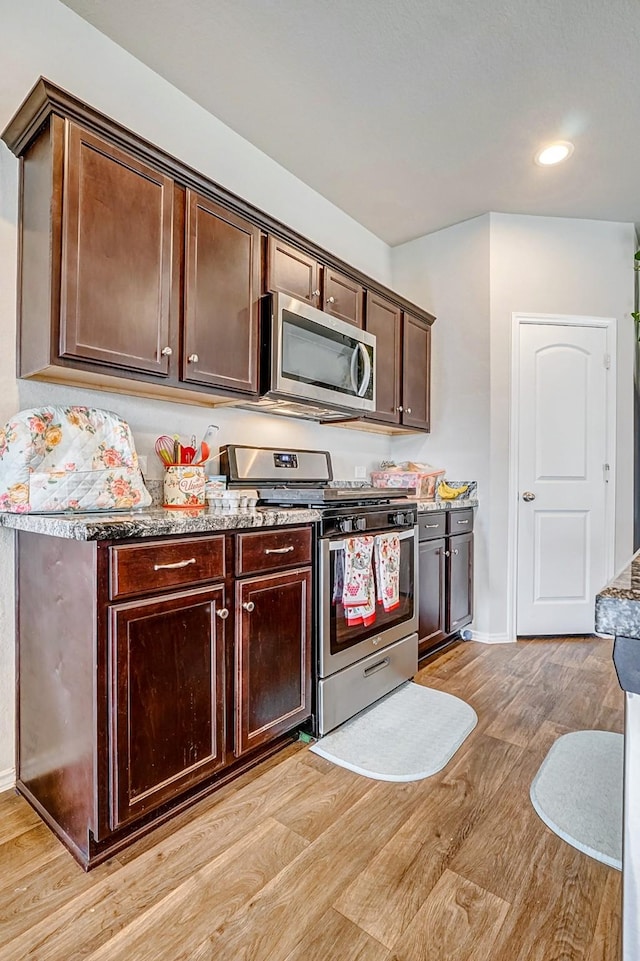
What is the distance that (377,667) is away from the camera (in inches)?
88.1

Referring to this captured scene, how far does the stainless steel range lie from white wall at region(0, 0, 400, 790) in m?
0.38

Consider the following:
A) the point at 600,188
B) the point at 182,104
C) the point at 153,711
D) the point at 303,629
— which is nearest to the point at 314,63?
the point at 182,104

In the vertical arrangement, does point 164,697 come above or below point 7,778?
above

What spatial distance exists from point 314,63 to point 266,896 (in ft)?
9.73

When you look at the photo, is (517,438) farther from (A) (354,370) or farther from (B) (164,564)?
(B) (164,564)

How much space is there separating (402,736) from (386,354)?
2.16 metres

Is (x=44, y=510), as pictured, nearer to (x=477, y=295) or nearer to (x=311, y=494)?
(x=311, y=494)

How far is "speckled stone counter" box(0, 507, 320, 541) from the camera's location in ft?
4.22

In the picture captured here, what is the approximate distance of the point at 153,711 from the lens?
1.41 metres

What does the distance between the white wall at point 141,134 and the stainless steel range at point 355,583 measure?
382mm

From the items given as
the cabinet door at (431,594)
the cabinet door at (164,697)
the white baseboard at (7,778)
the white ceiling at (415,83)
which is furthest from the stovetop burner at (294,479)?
the white ceiling at (415,83)

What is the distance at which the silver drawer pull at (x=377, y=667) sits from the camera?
2.17 metres

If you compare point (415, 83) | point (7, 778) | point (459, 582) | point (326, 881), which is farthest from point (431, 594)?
point (415, 83)

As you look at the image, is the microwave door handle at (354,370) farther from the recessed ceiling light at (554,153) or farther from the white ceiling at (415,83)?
A: the recessed ceiling light at (554,153)
